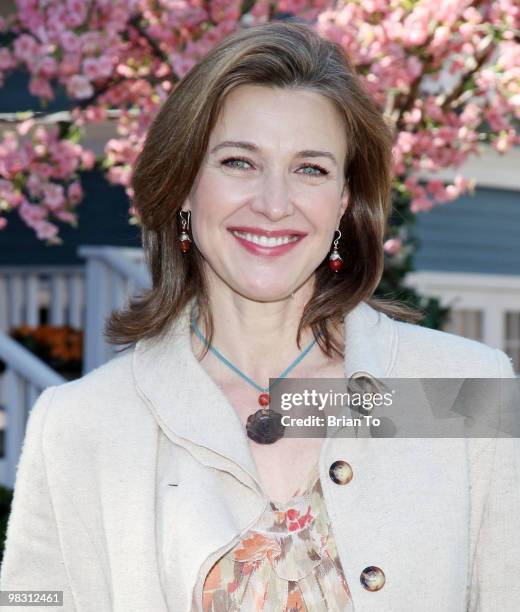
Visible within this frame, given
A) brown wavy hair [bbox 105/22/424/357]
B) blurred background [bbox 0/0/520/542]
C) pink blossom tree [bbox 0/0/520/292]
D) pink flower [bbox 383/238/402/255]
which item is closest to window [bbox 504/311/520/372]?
blurred background [bbox 0/0/520/542]

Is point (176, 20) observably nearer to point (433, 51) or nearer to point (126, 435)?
point (433, 51)

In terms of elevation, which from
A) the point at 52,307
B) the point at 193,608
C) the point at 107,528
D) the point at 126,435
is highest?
the point at 52,307

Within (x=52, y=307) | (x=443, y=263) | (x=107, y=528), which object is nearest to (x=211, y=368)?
(x=107, y=528)

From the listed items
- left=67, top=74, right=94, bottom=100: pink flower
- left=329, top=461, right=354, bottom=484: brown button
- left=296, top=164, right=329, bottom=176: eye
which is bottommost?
left=329, top=461, right=354, bottom=484: brown button

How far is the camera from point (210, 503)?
Answer: 3.27 m

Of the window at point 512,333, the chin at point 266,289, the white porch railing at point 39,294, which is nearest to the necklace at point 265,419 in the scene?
the chin at point 266,289

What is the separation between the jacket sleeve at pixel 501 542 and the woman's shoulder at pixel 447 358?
0.26 m

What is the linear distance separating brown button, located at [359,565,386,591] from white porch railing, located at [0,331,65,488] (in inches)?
160

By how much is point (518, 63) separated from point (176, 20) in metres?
2.11

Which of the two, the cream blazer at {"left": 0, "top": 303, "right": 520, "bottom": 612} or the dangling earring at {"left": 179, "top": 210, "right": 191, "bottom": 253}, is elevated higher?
the dangling earring at {"left": 179, "top": 210, "right": 191, "bottom": 253}

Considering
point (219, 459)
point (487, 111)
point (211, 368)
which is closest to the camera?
point (219, 459)

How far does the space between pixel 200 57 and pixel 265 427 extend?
3.80 metres

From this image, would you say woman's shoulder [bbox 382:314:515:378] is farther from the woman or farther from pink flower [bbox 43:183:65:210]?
pink flower [bbox 43:183:65:210]

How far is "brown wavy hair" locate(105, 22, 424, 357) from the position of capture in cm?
343
